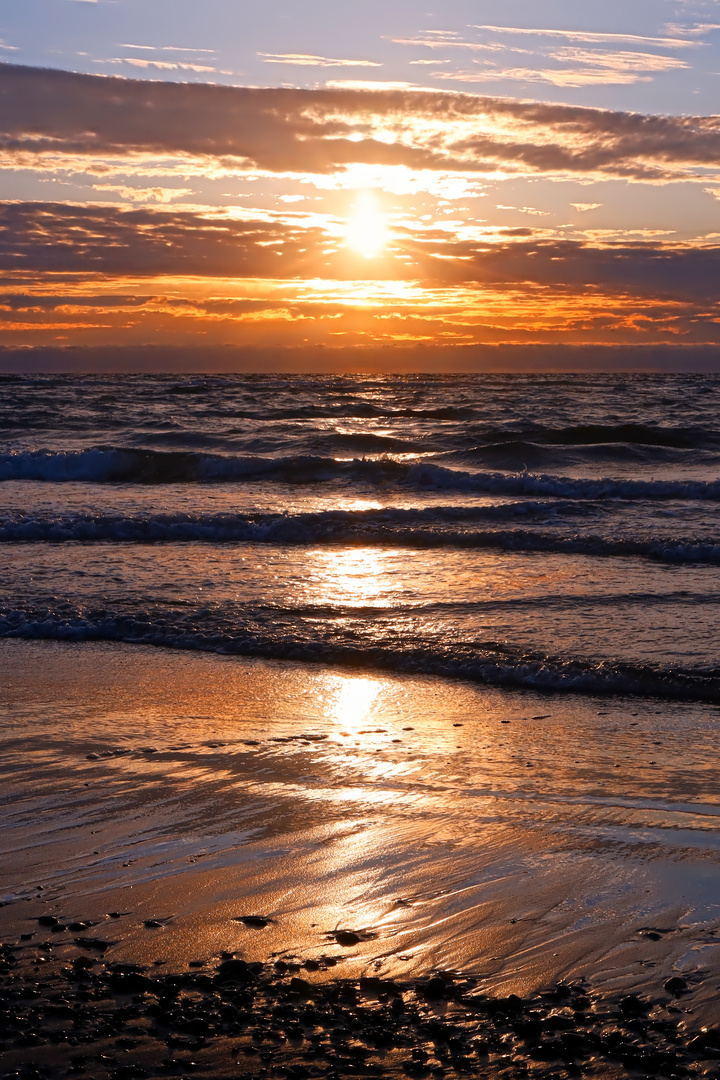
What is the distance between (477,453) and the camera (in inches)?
903

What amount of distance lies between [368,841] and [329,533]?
9.12 metres

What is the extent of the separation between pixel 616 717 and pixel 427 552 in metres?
6.04

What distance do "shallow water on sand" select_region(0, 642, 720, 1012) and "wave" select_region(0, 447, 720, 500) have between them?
11542mm

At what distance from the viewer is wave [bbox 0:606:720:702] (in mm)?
6480

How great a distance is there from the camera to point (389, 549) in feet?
39.7

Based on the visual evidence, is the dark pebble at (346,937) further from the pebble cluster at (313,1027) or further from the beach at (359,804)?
the pebble cluster at (313,1027)

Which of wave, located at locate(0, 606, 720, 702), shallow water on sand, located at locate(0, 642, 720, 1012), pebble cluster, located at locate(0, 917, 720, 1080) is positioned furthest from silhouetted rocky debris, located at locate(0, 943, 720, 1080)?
wave, located at locate(0, 606, 720, 702)

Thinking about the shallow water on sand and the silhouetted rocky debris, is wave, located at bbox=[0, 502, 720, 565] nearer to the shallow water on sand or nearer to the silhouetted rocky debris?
the shallow water on sand

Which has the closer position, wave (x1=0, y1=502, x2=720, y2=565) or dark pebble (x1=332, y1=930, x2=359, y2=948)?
dark pebble (x1=332, y1=930, x2=359, y2=948)

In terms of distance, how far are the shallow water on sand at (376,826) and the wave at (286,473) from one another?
11542 mm

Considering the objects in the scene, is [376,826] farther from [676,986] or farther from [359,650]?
[359,650]

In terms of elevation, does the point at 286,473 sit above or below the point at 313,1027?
above

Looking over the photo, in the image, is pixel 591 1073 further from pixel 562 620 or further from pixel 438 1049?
pixel 562 620

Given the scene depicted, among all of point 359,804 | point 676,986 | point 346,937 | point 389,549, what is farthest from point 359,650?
point 389,549
